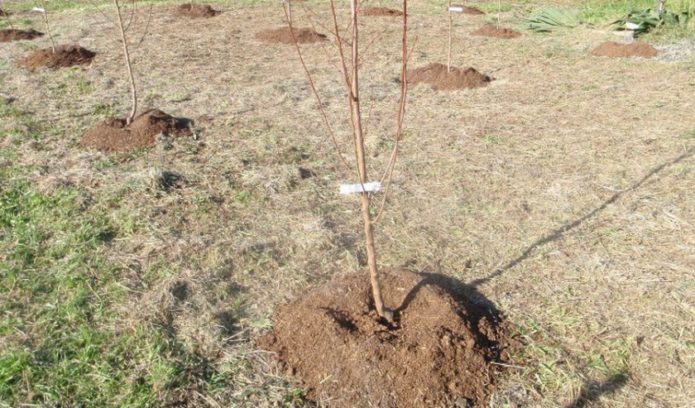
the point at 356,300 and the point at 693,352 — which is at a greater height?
the point at 356,300

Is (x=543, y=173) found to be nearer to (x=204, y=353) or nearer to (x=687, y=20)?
(x=204, y=353)

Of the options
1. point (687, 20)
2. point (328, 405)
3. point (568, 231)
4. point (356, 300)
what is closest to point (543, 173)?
point (568, 231)

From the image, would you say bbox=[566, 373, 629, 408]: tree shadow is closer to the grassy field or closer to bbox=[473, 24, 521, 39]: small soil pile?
the grassy field

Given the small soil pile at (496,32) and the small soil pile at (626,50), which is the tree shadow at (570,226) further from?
the small soil pile at (496,32)

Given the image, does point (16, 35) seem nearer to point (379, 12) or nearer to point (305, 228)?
point (379, 12)

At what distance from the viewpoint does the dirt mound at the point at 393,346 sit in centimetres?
220

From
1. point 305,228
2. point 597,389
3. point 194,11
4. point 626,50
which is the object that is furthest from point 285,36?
point 597,389

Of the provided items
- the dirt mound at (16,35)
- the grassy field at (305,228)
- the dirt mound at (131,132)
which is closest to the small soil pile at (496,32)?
the grassy field at (305,228)

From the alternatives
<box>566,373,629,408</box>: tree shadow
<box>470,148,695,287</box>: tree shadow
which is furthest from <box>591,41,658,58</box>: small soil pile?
<box>566,373,629,408</box>: tree shadow

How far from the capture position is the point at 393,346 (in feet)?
7.55

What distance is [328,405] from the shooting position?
218 cm

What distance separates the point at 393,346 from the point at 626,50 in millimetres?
7160

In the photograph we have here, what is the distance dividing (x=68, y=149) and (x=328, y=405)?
3.45 metres

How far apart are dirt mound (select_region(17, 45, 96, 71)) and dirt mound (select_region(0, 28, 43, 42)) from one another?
1620 mm
